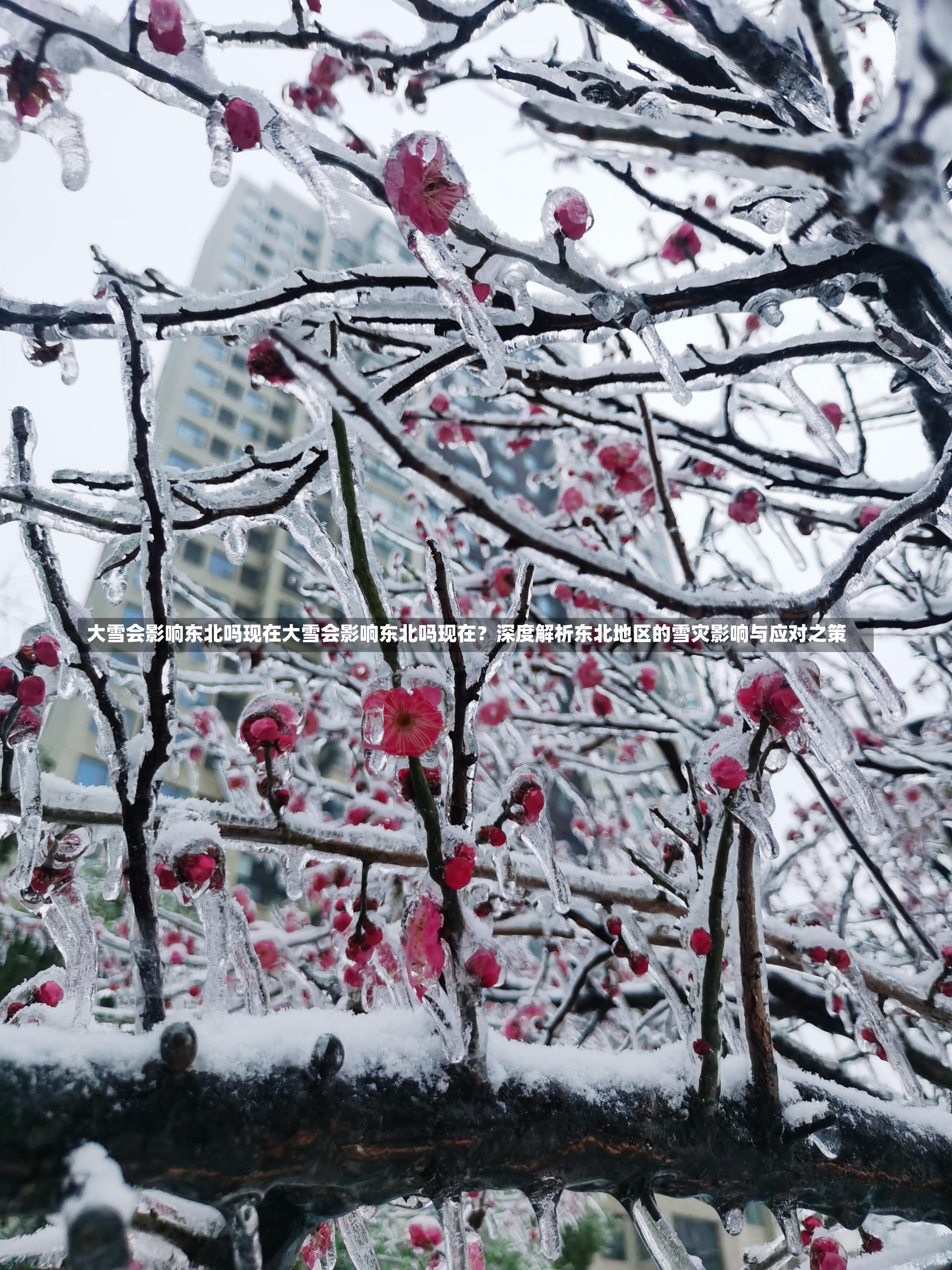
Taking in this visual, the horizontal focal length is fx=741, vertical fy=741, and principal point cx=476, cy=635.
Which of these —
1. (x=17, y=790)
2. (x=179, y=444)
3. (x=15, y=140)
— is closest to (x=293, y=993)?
(x=17, y=790)

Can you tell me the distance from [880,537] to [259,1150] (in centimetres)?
146

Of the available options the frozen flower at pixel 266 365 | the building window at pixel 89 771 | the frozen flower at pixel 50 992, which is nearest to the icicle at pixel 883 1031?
the frozen flower at pixel 50 992

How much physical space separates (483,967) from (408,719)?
1.40 ft

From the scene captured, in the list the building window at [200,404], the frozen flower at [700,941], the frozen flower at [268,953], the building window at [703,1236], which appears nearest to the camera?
the frozen flower at [700,941]

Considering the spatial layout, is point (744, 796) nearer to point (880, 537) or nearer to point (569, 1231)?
point (880, 537)

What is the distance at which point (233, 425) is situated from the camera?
29406mm

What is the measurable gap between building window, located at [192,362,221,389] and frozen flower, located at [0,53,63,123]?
30.4m

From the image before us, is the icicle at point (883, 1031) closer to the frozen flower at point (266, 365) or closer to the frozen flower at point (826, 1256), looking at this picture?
the frozen flower at point (826, 1256)

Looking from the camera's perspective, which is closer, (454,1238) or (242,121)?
(242,121)

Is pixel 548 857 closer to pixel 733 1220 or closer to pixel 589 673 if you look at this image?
pixel 733 1220

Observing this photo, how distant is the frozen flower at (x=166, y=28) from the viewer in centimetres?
147

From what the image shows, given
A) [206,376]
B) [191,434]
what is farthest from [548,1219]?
[206,376]

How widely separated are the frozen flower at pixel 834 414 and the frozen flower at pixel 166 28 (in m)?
3.01

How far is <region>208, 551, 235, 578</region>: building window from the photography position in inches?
1008
